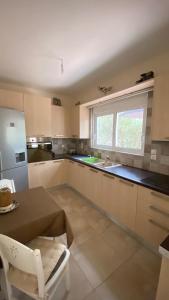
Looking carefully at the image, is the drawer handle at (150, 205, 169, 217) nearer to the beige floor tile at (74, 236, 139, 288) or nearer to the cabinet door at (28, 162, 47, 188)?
the beige floor tile at (74, 236, 139, 288)

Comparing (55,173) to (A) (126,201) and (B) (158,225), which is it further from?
(B) (158,225)

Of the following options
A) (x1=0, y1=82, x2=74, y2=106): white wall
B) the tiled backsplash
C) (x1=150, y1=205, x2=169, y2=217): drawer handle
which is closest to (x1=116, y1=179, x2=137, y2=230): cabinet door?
(x1=150, y1=205, x2=169, y2=217): drawer handle

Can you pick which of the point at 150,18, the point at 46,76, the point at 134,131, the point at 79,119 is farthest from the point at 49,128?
the point at 150,18

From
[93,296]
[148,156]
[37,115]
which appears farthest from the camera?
[37,115]

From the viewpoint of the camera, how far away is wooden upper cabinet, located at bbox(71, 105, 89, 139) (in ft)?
10.2

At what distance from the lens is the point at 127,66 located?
82.2 inches

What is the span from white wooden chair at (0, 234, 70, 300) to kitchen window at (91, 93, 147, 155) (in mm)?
1788

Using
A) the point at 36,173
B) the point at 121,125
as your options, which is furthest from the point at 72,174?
the point at 121,125

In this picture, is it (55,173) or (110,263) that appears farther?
(55,173)

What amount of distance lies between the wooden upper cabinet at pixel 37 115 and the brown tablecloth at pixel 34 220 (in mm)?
1729

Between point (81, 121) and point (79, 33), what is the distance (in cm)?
179

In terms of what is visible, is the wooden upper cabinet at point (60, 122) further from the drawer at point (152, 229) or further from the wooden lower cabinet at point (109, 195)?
the drawer at point (152, 229)

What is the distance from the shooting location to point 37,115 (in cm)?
284

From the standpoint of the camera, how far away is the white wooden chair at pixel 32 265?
75 centimetres
